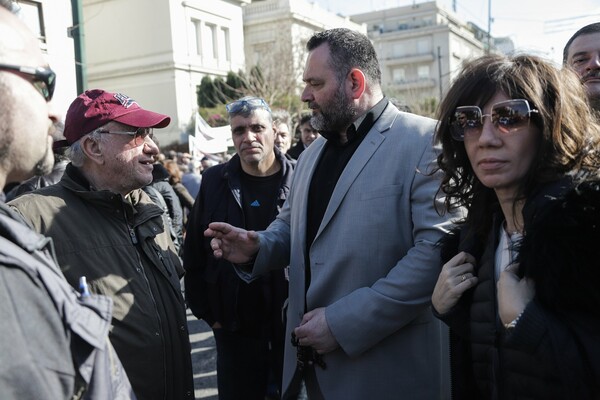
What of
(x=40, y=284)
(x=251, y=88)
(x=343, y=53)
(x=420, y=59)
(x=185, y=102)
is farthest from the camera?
(x=420, y=59)

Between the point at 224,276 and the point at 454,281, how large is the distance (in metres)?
2.25

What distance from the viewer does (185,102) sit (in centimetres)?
3450

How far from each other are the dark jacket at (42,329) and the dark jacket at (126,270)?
3.49 ft

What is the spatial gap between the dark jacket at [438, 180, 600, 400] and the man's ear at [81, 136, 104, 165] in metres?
2.06

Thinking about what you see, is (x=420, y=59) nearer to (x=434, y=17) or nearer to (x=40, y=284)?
(x=434, y=17)

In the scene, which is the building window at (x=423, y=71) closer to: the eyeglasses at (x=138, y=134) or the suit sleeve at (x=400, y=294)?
the eyeglasses at (x=138, y=134)

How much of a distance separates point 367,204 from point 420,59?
71.2 m

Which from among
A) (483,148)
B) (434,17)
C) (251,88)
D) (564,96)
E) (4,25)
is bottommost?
(483,148)

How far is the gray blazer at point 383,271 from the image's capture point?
2.52 meters

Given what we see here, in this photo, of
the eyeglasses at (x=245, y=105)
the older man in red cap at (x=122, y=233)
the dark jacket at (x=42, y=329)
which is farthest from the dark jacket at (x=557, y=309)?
the eyeglasses at (x=245, y=105)

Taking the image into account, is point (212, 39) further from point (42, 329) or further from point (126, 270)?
point (42, 329)

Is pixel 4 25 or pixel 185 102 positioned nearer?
pixel 4 25

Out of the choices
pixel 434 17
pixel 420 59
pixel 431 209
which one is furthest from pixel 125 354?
pixel 434 17

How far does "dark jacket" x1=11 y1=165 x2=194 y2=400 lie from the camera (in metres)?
2.58
